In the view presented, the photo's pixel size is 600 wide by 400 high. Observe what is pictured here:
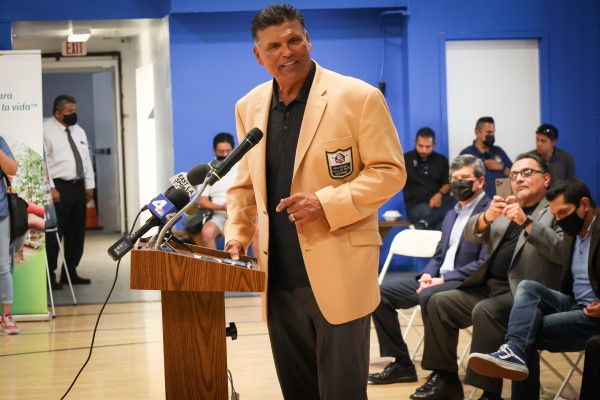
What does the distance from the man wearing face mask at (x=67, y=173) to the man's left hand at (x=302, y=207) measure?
7141 mm

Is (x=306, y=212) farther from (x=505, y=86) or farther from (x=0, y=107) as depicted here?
(x=505, y=86)

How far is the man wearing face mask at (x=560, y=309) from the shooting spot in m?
4.22

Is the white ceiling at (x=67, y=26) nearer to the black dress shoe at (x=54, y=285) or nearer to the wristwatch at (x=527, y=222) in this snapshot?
the black dress shoe at (x=54, y=285)

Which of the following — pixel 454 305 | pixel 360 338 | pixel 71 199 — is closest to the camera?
pixel 360 338

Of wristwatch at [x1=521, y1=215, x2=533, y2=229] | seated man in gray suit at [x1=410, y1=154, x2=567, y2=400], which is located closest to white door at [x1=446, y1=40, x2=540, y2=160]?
seated man in gray suit at [x1=410, y1=154, x2=567, y2=400]

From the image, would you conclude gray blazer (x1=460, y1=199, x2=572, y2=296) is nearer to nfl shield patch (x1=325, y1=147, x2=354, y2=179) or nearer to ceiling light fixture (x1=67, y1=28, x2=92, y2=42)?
nfl shield patch (x1=325, y1=147, x2=354, y2=179)

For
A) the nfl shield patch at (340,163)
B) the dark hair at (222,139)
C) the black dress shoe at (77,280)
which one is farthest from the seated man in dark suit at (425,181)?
the nfl shield patch at (340,163)

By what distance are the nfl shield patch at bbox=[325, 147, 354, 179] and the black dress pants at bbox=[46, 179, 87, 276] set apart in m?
Answer: 7.11

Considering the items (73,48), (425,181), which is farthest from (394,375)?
(73,48)

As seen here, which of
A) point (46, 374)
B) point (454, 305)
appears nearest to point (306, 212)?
point (454, 305)

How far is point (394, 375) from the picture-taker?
17.8ft

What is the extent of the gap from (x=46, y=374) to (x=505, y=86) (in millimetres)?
6623

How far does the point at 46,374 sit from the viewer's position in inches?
231

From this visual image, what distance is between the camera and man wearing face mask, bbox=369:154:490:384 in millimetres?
5430
